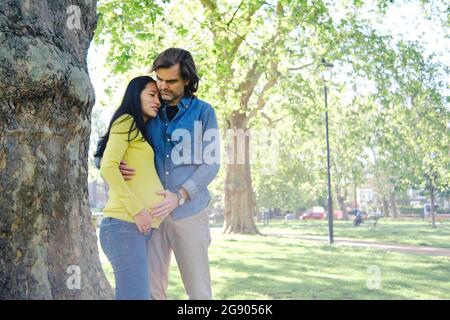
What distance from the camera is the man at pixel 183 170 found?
9.41ft

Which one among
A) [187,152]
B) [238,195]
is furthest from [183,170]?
[238,195]

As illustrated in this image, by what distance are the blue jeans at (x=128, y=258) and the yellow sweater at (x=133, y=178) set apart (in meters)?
0.07

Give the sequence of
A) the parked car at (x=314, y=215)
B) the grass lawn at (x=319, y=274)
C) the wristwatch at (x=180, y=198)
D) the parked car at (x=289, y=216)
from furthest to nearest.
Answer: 1. the parked car at (x=289, y=216)
2. the parked car at (x=314, y=215)
3. the grass lawn at (x=319, y=274)
4. the wristwatch at (x=180, y=198)

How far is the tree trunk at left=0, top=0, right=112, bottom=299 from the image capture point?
2865 millimetres

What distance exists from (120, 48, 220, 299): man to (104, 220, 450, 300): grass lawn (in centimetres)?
446

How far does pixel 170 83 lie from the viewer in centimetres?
290

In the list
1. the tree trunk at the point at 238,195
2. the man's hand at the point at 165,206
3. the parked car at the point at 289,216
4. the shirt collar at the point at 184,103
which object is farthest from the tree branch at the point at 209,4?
the parked car at the point at 289,216

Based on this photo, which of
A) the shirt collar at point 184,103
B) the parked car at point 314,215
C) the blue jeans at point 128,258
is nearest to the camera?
the blue jeans at point 128,258

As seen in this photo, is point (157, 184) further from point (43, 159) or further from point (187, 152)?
point (43, 159)

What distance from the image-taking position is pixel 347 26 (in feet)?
59.4

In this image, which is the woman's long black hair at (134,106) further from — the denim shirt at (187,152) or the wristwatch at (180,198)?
the wristwatch at (180,198)

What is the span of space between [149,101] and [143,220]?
2.07ft

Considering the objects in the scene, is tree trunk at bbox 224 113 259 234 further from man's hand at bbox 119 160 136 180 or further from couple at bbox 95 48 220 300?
man's hand at bbox 119 160 136 180
